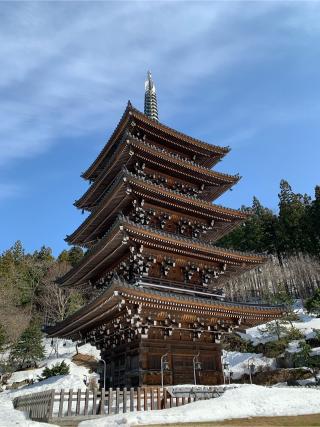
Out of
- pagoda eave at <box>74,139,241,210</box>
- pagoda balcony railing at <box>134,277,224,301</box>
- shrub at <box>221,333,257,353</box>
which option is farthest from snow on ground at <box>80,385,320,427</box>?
shrub at <box>221,333,257,353</box>

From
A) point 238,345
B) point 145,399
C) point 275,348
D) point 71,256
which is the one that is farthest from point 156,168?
point 71,256

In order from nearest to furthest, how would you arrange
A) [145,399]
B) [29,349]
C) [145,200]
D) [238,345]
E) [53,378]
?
[145,399], [145,200], [53,378], [29,349], [238,345]

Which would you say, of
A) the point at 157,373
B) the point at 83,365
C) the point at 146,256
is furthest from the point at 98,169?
the point at 83,365

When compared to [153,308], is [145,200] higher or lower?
higher

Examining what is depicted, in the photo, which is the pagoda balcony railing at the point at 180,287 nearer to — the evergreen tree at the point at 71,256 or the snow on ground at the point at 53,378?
the snow on ground at the point at 53,378

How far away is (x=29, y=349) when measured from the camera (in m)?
47.2

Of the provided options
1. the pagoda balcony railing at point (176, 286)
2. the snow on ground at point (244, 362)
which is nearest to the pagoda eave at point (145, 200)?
the pagoda balcony railing at point (176, 286)

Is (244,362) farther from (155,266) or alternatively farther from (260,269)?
(260,269)

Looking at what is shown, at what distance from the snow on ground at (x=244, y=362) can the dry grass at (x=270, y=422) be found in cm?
2943

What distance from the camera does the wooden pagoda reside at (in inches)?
738

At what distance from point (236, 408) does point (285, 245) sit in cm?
6325

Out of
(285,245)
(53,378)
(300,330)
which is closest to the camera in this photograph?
(53,378)

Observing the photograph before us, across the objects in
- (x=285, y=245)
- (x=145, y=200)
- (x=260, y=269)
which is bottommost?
(x=145, y=200)

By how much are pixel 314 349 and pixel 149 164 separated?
102 ft
